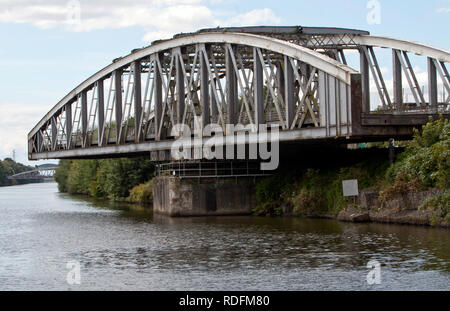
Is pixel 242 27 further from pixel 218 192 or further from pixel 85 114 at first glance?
pixel 85 114

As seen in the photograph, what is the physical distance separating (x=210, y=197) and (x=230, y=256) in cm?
2181

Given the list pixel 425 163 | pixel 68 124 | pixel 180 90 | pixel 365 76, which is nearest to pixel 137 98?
pixel 180 90

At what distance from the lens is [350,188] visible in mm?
43406

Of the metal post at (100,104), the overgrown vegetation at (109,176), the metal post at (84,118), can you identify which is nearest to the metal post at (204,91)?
the metal post at (100,104)

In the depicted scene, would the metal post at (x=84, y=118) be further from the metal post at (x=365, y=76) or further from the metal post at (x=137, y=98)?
the metal post at (x=365, y=76)

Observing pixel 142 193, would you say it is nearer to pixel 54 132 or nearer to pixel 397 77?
pixel 54 132

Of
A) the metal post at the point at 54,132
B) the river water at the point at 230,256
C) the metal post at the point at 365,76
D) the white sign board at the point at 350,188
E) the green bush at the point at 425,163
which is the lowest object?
the river water at the point at 230,256

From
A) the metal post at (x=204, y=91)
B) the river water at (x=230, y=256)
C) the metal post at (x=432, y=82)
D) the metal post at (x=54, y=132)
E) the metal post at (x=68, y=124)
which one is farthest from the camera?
the metal post at (x=54, y=132)

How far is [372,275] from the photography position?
2470cm

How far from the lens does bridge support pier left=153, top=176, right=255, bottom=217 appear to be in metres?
51.8

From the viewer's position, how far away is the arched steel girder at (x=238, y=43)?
40.2m

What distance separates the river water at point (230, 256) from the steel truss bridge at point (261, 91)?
19.4ft

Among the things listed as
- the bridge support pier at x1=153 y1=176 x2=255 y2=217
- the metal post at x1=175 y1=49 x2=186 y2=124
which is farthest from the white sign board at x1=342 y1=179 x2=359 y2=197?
the metal post at x1=175 y1=49 x2=186 y2=124
